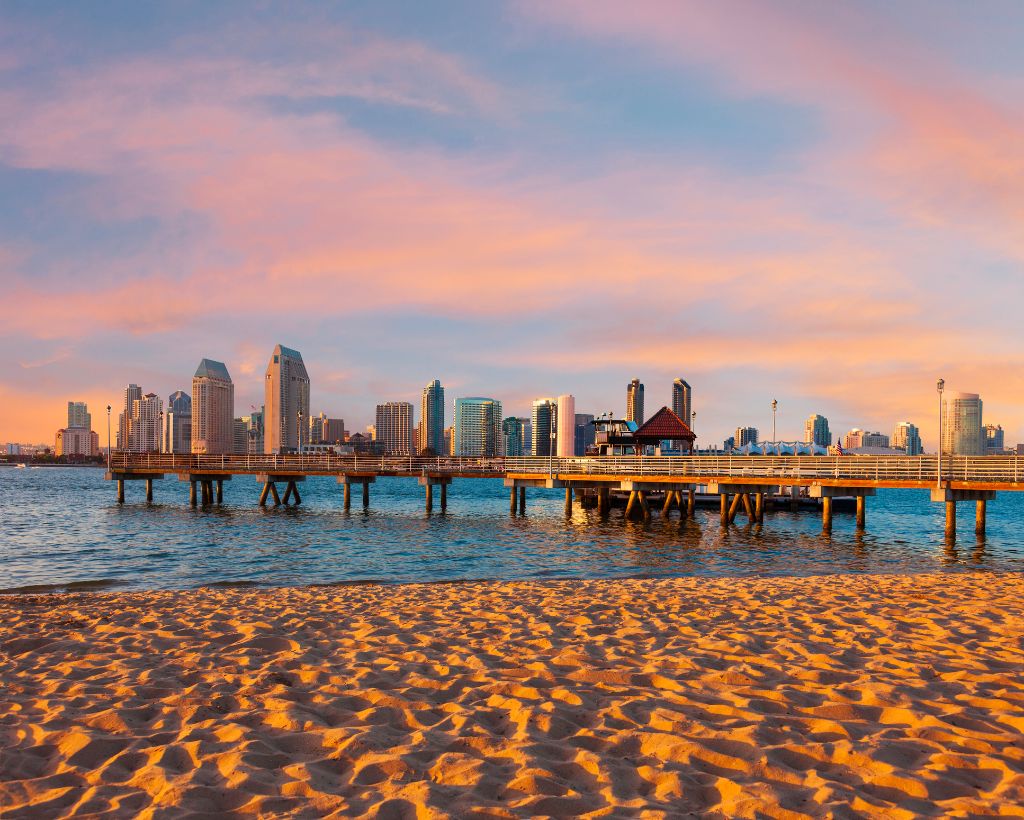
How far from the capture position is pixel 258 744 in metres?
5.69

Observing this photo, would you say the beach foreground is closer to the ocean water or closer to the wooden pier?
the ocean water

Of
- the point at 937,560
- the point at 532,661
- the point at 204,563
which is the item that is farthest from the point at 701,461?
the point at 532,661

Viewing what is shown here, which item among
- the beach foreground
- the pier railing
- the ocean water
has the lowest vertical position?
the ocean water

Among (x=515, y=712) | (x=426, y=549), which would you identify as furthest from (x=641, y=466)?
(x=515, y=712)

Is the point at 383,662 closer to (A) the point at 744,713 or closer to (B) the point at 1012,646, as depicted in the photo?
(A) the point at 744,713

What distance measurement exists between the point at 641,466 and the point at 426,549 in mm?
17226

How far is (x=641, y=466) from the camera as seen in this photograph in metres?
40.2

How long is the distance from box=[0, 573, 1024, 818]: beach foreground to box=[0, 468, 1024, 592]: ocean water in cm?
899

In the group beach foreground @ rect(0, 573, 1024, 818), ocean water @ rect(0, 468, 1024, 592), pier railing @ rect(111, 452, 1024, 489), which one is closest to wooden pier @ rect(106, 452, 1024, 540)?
pier railing @ rect(111, 452, 1024, 489)

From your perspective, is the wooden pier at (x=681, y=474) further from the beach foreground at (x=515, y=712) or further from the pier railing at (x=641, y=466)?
the beach foreground at (x=515, y=712)

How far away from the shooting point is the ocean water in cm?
2052

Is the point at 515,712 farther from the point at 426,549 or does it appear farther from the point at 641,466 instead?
the point at 641,466

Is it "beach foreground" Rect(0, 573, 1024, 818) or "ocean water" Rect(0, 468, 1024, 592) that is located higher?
"beach foreground" Rect(0, 573, 1024, 818)

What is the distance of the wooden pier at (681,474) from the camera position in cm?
3022
